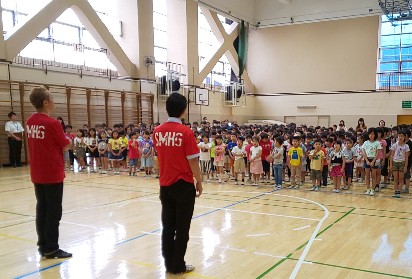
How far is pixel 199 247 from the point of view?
4.64 metres

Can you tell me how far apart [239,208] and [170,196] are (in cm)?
343

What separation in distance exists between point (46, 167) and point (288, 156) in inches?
262

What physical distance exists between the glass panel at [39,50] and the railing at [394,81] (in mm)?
18428

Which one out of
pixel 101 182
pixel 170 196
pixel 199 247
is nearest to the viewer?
pixel 170 196

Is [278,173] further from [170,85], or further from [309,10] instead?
[309,10]

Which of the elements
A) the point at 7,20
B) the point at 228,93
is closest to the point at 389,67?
the point at 228,93

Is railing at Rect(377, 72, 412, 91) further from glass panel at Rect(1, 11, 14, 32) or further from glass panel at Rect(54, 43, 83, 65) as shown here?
glass panel at Rect(1, 11, 14, 32)

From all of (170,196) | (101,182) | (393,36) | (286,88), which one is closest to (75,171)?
(101,182)

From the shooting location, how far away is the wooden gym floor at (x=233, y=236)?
12.8 feet

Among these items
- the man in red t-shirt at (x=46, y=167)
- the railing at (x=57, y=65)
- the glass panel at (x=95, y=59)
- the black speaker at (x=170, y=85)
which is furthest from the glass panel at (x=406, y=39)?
the man in red t-shirt at (x=46, y=167)

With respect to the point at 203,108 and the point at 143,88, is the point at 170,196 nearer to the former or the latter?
the point at 143,88

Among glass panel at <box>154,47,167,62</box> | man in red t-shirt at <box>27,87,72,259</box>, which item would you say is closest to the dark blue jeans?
man in red t-shirt at <box>27,87,72,259</box>

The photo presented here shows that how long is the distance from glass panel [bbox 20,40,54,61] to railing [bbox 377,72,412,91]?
726 inches

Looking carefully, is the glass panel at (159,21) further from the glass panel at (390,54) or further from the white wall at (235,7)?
the glass panel at (390,54)
